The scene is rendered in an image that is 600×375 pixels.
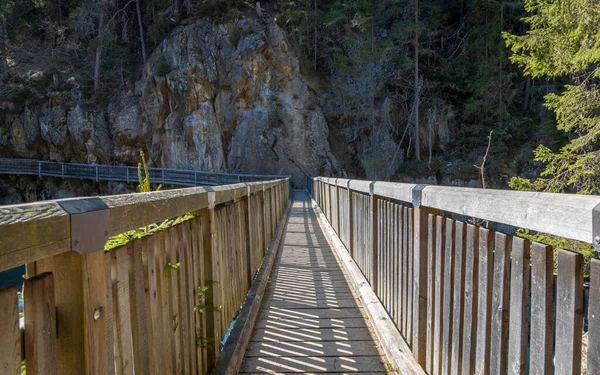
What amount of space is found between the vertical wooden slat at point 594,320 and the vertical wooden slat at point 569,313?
7 cm

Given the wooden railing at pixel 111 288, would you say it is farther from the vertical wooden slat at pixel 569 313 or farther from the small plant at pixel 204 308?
the vertical wooden slat at pixel 569 313

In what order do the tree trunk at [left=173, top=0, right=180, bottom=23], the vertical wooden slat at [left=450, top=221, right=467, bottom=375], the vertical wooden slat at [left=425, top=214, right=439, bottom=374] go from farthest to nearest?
the tree trunk at [left=173, top=0, right=180, bottom=23]
the vertical wooden slat at [left=425, top=214, right=439, bottom=374]
the vertical wooden slat at [left=450, top=221, right=467, bottom=375]

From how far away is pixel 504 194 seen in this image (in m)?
1.55

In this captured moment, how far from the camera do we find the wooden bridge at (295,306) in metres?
1.06

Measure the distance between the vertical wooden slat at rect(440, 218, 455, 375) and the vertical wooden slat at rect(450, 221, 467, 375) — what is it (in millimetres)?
38

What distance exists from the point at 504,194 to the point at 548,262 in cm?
36

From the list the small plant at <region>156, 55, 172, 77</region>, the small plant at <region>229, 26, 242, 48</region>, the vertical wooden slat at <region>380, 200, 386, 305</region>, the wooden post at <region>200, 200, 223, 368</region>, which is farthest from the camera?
the small plant at <region>229, 26, 242, 48</region>

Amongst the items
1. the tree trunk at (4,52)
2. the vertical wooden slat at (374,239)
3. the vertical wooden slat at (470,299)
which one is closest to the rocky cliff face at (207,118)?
the tree trunk at (4,52)

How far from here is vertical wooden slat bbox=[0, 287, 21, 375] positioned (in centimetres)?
91

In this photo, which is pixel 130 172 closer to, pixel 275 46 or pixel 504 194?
pixel 275 46

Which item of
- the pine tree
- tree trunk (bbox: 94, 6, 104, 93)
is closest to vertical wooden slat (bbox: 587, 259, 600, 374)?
the pine tree

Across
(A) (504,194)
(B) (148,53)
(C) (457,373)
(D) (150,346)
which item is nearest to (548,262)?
(A) (504,194)

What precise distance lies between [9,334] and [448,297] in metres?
1.99

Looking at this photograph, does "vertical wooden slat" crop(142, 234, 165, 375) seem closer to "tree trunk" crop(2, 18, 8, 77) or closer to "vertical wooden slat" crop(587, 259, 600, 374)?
"vertical wooden slat" crop(587, 259, 600, 374)
